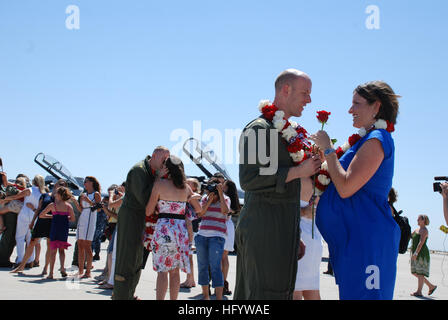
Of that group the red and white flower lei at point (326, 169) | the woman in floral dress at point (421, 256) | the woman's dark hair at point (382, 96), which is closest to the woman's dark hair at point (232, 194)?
the woman in floral dress at point (421, 256)

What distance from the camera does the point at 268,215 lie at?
3049 millimetres

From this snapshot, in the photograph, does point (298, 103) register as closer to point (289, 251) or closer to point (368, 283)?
point (289, 251)

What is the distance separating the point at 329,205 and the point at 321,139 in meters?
0.45

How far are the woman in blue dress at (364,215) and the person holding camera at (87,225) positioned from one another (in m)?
7.27

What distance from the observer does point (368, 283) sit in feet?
9.42

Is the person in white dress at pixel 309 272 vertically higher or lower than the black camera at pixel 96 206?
lower

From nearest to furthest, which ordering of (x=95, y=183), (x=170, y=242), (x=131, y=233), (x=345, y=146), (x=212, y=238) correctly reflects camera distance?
(x=345, y=146) → (x=131, y=233) → (x=170, y=242) → (x=212, y=238) → (x=95, y=183)

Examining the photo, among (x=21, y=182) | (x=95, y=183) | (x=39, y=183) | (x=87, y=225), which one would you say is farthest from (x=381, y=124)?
(x=21, y=182)

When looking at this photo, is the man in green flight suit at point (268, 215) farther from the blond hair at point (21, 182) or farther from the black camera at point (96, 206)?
the blond hair at point (21, 182)

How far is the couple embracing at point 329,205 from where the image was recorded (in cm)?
293

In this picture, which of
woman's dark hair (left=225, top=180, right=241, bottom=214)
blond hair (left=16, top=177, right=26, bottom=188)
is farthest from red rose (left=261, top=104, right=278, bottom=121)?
blond hair (left=16, top=177, right=26, bottom=188)

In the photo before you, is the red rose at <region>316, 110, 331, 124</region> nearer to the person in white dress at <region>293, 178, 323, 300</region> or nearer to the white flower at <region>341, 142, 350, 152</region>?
the white flower at <region>341, 142, 350, 152</region>

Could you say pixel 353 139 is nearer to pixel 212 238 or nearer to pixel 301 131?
pixel 301 131
